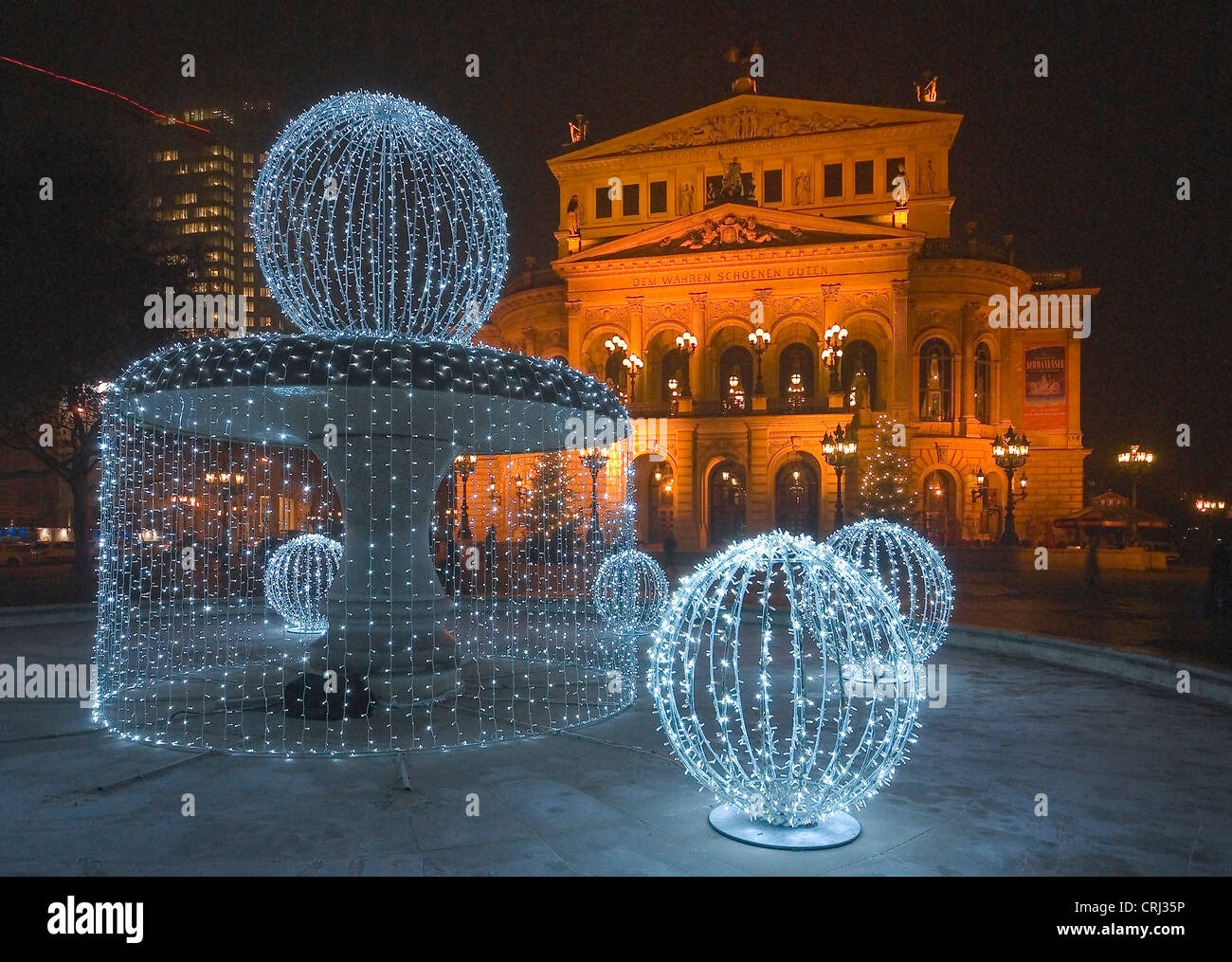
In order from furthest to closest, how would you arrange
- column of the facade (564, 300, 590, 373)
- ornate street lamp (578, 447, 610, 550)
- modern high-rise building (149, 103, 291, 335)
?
1. modern high-rise building (149, 103, 291, 335)
2. column of the facade (564, 300, 590, 373)
3. ornate street lamp (578, 447, 610, 550)

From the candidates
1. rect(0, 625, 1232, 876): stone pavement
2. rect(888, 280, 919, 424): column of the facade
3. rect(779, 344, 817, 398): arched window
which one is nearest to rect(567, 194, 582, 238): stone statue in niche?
rect(779, 344, 817, 398): arched window

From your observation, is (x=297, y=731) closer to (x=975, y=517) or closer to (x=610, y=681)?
(x=610, y=681)

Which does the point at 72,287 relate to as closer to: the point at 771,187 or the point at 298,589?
the point at 298,589

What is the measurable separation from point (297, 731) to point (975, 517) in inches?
1529

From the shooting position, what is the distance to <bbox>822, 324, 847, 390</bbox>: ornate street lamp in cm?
3356

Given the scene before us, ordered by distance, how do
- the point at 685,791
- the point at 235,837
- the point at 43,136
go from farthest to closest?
the point at 43,136
the point at 685,791
the point at 235,837

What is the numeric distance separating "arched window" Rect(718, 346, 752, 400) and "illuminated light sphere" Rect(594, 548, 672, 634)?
28.1 meters

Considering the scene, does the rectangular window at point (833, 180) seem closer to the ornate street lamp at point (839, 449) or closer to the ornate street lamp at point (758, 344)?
the ornate street lamp at point (758, 344)

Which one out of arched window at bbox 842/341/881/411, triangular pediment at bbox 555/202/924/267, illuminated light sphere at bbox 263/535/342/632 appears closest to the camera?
illuminated light sphere at bbox 263/535/342/632

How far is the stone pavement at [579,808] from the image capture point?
16.2ft

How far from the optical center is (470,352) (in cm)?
756

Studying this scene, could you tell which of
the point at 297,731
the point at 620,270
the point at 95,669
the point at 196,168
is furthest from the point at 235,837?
the point at 196,168

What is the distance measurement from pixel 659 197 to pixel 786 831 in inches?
1771

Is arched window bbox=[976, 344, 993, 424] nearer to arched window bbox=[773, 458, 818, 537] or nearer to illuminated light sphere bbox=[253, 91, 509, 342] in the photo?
arched window bbox=[773, 458, 818, 537]
